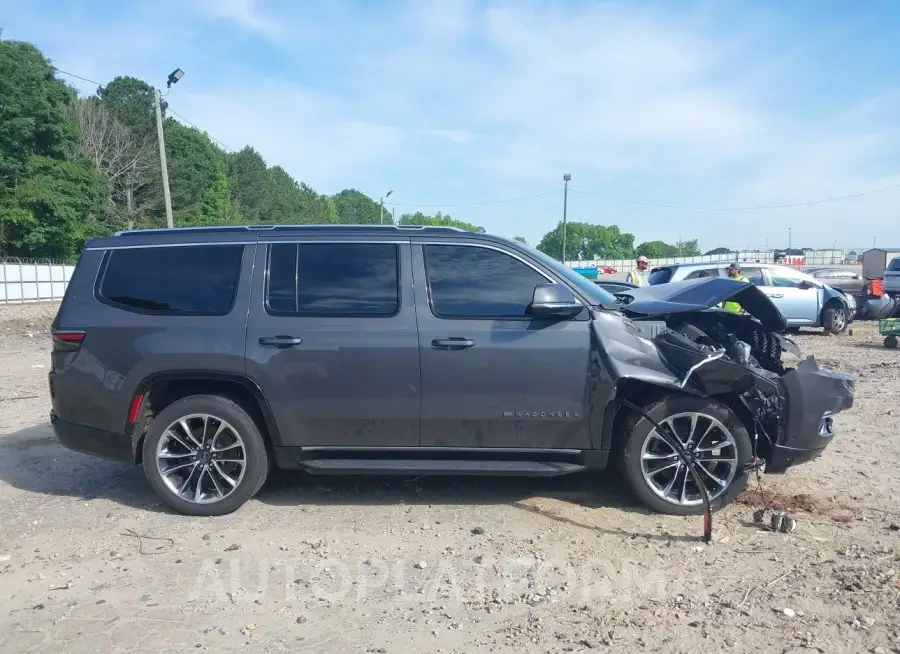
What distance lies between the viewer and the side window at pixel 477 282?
4.66m

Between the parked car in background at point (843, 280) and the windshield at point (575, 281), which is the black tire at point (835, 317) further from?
the windshield at point (575, 281)

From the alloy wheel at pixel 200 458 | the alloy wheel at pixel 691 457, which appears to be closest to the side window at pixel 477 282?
the alloy wheel at pixel 691 457

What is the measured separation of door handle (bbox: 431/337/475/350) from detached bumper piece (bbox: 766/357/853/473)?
2.12 m

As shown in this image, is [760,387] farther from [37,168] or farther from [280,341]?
[37,168]

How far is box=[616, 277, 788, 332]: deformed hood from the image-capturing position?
4.95 m

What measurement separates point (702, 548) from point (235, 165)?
80386mm

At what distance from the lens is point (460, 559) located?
4.09 m

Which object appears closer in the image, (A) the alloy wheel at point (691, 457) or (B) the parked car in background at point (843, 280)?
(A) the alloy wheel at point (691, 457)


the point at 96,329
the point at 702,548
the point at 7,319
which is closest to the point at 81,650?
the point at 96,329

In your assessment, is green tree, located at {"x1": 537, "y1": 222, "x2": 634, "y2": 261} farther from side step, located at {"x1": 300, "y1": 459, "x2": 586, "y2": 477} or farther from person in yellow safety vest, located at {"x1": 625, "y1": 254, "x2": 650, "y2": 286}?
side step, located at {"x1": 300, "y1": 459, "x2": 586, "y2": 477}

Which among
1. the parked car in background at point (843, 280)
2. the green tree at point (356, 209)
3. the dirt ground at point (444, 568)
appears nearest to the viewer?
the dirt ground at point (444, 568)

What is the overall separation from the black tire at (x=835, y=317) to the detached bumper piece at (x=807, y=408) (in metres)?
11.4

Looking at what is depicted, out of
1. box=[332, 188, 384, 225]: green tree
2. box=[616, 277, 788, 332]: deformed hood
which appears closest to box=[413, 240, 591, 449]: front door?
box=[616, 277, 788, 332]: deformed hood

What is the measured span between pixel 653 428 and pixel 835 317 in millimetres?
12359
